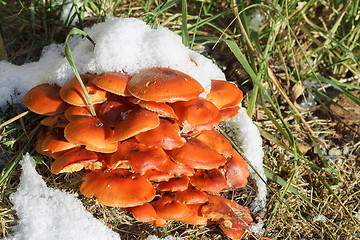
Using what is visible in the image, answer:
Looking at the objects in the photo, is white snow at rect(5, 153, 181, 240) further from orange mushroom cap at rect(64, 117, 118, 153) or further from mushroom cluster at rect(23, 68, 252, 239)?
orange mushroom cap at rect(64, 117, 118, 153)

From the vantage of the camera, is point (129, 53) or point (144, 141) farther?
point (129, 53)

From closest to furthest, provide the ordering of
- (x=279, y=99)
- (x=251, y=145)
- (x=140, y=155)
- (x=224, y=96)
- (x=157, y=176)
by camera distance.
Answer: (x=140, y=155)
(x=157, y=176)
(x=224, y=96)
(x=251, y=145)
(x=279, y=99)

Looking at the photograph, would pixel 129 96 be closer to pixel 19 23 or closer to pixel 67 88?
pixel 67 88

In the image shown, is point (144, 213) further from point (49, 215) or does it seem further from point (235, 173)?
point (235, 173)

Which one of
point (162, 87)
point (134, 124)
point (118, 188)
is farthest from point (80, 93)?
point (118, 188)

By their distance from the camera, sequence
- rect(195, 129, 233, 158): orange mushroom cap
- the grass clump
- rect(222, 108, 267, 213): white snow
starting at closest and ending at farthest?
1. rect(195, 129, 233, 158): orange mushroom cap
2. the grass clump
3. rect(222, 108, 267, 213): white snow

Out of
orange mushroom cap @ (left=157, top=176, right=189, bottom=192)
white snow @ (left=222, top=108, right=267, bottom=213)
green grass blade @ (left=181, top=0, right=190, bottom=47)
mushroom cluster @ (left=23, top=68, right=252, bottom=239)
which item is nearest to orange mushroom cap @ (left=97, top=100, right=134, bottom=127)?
mushroom cluster @ (left=23, top=68, right=252, bottom=239)

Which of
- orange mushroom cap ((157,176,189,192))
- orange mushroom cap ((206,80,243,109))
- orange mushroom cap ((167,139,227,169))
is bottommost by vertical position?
orange mushroom cap ((157,176,189,192))
